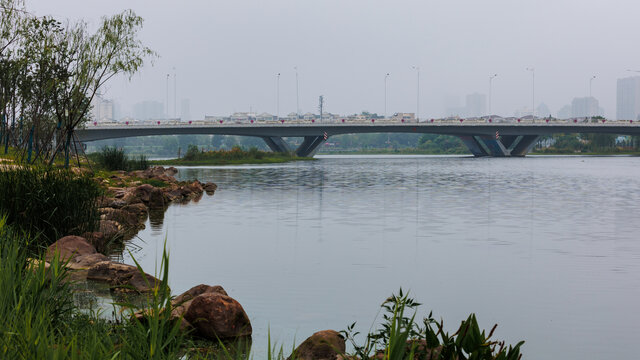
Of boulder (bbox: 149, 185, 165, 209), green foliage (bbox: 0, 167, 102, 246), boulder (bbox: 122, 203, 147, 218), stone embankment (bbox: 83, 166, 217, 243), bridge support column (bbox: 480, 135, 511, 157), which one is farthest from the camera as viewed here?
bridge support column (bbox: 480, 135, 511, 157)

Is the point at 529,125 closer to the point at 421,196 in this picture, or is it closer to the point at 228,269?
the point at 421,196

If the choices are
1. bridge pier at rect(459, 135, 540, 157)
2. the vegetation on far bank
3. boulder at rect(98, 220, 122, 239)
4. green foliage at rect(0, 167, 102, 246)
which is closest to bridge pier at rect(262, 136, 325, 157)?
the vegetation on far bank

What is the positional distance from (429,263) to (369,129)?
104 metres

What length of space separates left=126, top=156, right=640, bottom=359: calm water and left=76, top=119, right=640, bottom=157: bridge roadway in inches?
3193

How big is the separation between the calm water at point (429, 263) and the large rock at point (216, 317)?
1.22 feet

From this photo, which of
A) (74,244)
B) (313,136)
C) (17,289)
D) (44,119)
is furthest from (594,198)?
(313,136)

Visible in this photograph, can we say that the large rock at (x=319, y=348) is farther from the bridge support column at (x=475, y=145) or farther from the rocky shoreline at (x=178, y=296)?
the bridge support column at (x=475, y=145)

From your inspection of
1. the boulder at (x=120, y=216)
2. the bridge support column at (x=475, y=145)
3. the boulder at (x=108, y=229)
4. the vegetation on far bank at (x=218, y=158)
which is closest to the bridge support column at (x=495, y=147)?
the bridge support column at (x=475, y=145)

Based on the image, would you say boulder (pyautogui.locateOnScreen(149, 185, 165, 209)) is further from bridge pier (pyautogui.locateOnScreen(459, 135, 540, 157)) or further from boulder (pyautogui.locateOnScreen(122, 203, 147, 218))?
bridge pier (pyautogui.locateOnScreen(459, 135, 540, 157))

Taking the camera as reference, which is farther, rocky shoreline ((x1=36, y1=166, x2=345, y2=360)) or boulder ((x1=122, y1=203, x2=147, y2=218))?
boulder ((x1=122, y1=203, x2=147, y2=218))

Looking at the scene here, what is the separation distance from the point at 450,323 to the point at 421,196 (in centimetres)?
2531

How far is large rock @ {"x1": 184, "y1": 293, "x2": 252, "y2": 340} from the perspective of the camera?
9484 mm

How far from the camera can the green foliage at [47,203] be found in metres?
14.7

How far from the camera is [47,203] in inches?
603
